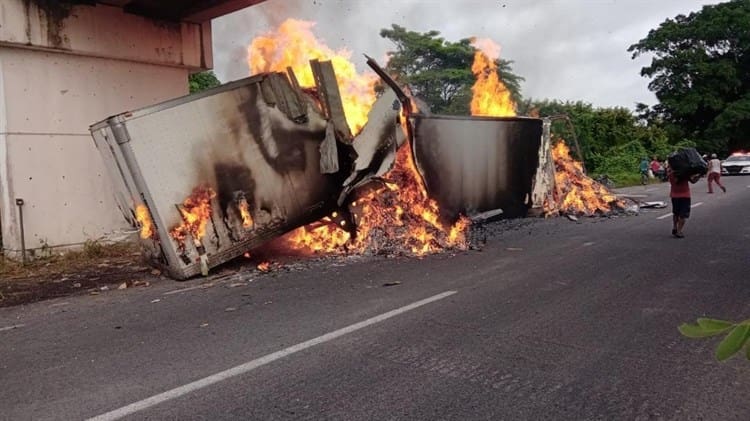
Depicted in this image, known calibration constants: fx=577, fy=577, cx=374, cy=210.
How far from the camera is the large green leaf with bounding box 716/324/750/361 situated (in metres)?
1.44

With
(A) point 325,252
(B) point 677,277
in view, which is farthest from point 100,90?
(B) point 677,277

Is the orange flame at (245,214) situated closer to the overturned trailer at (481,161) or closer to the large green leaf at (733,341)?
the overturned trailer at (481,161)

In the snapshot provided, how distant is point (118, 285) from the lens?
7.51m

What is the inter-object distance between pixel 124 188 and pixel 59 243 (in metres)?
2.92

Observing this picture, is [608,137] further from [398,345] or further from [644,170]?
[398,345]

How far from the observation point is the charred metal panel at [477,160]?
365 inches

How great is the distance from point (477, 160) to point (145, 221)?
559cm

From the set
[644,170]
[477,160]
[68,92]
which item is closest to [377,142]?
[477,160]

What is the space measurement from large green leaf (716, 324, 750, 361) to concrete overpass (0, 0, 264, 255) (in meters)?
9.36

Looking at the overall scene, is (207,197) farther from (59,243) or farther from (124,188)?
(59,243)

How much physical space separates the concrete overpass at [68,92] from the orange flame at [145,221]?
6.54 ft

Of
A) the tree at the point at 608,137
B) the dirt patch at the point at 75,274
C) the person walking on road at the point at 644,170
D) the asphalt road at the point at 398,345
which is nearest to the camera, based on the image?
the asphalt road at the point at 398,345

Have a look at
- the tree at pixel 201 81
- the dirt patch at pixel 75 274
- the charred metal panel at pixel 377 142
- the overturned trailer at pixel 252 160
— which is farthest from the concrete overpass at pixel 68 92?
the tree at pixel 201 81

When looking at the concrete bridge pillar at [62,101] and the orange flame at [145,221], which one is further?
the concrete bridge pillar at [62,101]
